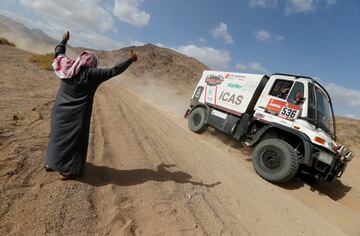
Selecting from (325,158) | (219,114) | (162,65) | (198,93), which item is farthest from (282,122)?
(162,65)

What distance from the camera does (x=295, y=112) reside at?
786cm

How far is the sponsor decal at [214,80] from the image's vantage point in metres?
11.0

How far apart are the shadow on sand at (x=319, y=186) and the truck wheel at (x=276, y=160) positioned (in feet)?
1.55

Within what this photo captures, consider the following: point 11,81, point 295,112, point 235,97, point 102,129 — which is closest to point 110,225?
point 102,129

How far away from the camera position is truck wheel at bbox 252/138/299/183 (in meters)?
7.32

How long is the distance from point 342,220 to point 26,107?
26.4ft

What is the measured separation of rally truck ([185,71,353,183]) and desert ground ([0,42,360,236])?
0.64m

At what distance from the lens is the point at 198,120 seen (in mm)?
Answer: 11477

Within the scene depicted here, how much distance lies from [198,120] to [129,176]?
6651mm

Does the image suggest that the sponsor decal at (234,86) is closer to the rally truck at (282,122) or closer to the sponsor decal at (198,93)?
the rally truck at (282,122)

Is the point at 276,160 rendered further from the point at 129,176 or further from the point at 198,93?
the point at 198,93

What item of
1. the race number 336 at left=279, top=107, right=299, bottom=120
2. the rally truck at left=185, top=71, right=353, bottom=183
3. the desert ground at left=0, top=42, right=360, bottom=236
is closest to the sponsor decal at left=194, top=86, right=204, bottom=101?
the rally truck at left=185, top=71, right=353, bottom=183

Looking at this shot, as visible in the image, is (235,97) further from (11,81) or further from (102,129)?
(11,81)

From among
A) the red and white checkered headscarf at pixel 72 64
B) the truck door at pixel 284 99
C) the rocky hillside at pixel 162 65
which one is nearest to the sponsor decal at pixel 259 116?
the truck door at pixel 284 99
